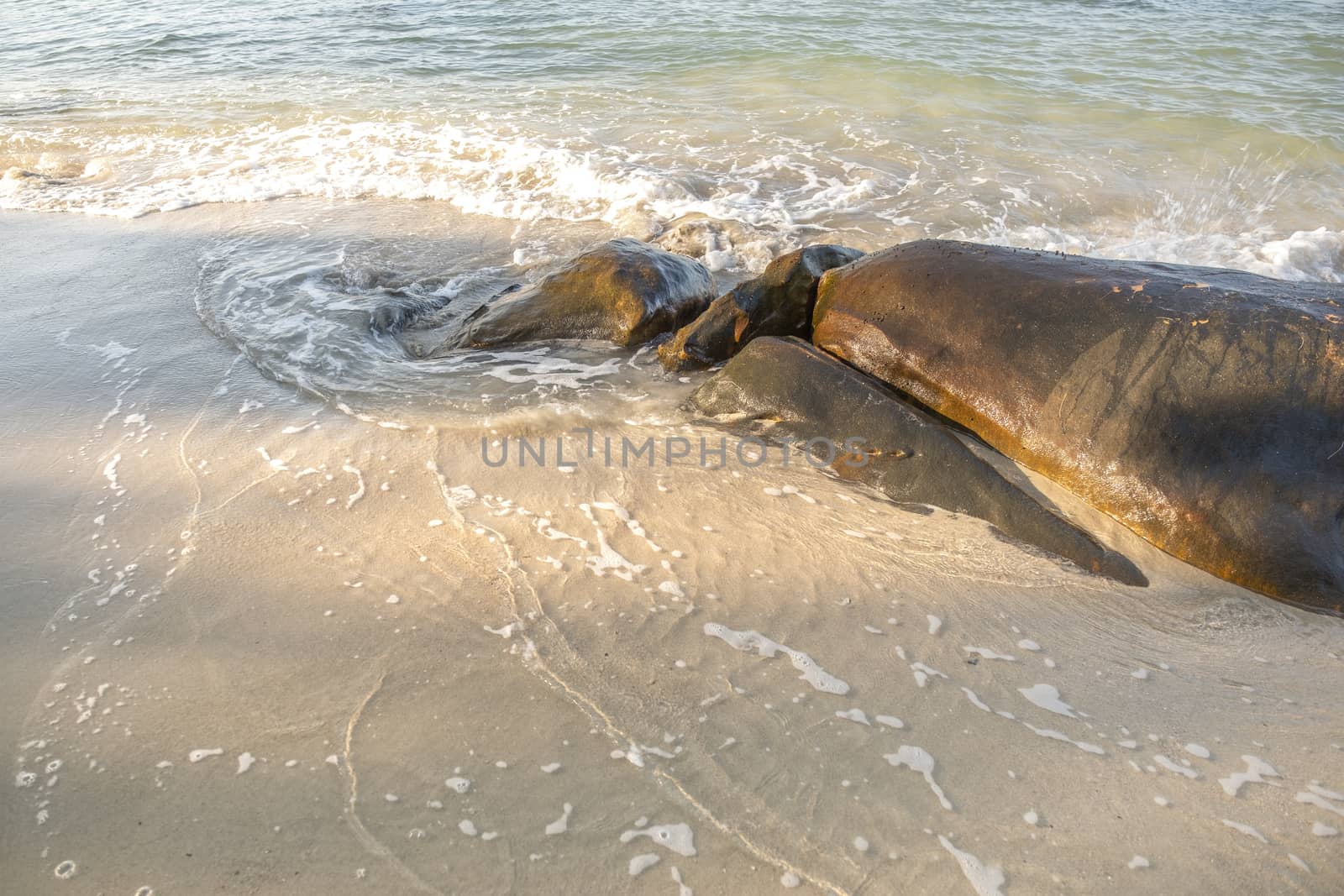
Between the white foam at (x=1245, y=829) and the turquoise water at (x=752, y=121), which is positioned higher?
the turquoise water at (x=752, y=121)

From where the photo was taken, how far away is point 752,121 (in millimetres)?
8250

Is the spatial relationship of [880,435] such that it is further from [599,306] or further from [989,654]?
[599,306]

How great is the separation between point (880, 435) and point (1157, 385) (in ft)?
3.12

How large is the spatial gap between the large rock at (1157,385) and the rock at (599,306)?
3.88ft

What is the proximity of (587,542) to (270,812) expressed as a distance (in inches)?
47.9

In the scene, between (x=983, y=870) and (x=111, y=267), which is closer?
(x=983, y=870)

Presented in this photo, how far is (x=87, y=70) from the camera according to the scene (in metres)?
10.8

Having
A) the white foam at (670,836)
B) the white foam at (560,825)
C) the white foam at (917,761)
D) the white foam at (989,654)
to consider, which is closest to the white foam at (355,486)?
the white foam at (560,825)

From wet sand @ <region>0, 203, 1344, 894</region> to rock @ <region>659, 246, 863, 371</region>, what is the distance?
0.96m

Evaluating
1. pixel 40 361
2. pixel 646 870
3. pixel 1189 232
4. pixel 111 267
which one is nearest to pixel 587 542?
pixel 646 870

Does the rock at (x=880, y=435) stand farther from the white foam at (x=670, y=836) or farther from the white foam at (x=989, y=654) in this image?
the white foam at (x=670, y=836)

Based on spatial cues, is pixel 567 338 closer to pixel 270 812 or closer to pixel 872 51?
pixel 270 812

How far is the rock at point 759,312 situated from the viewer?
388 centimetres

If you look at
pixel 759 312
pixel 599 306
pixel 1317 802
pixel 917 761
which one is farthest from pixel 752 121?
pixel 1317 802
